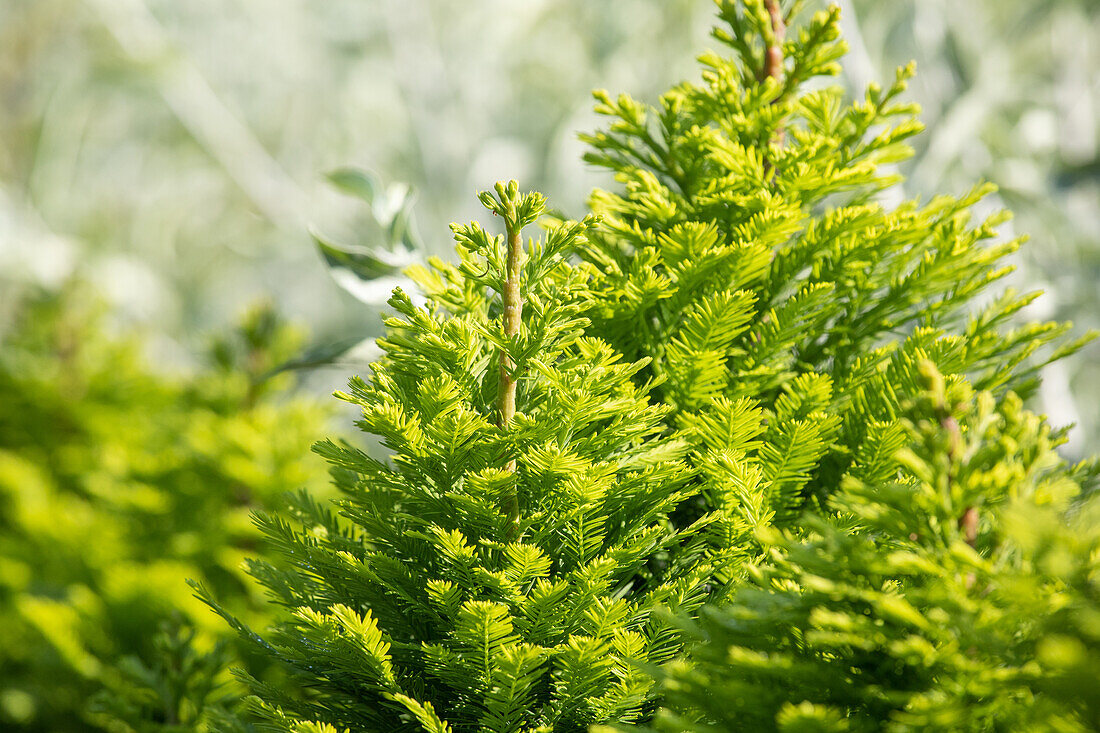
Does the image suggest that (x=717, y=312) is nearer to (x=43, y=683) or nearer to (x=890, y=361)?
(x=890, y=361)

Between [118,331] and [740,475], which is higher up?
[118,331]

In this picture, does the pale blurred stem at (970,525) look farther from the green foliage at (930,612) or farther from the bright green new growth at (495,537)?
the bright green new growth at (495,537)

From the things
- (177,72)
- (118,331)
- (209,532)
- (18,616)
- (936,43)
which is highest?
(177,72)

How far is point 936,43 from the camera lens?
2969 millimetres

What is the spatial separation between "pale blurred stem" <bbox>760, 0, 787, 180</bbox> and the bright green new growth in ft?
0.76

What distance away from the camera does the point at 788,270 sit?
646mm

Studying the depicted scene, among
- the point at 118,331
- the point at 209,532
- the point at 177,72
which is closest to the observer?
the point at 209,532

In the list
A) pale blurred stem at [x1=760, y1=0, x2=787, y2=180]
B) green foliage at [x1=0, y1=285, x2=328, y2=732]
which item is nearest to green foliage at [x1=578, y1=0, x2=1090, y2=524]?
pale blurred stem at [x1=760, y1=0, x2=787, y2=180]

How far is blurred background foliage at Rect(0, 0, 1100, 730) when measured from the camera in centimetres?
146

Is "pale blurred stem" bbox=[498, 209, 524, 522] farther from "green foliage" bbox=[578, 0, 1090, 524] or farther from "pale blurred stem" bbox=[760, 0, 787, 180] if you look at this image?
"pale blurred stem" bbox=[760, 0, 787, 180]

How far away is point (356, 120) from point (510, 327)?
6.31 meters

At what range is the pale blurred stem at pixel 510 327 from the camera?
535mm

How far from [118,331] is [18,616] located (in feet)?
4.22

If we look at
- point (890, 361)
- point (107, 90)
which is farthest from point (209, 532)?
point (107, 90)
